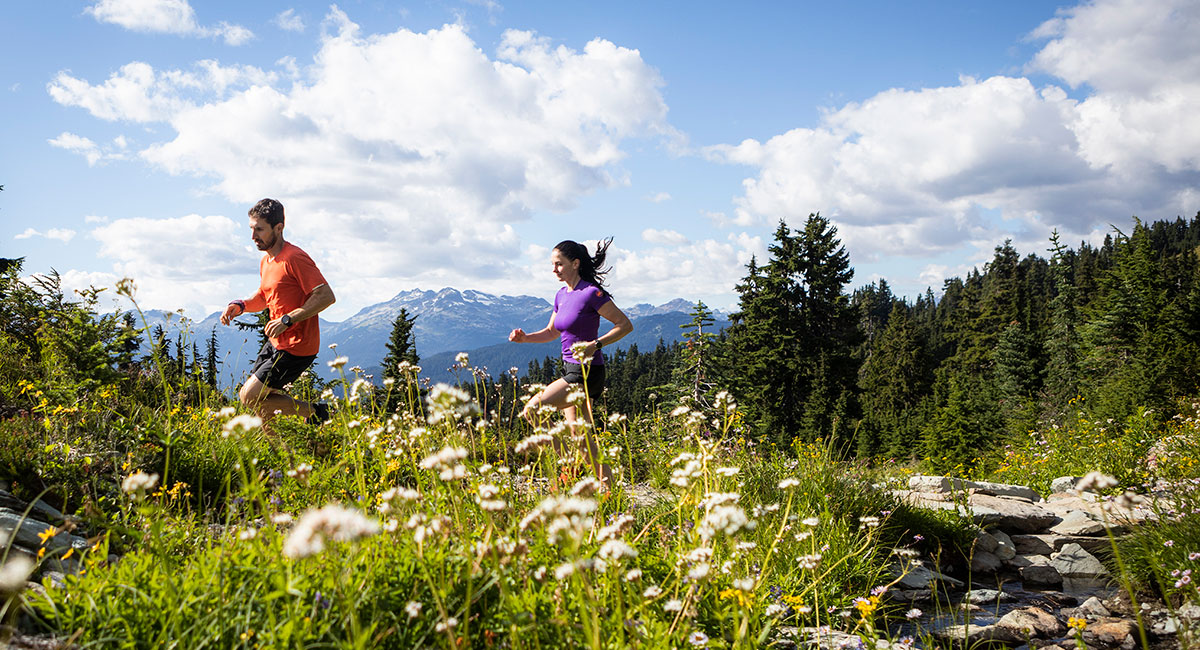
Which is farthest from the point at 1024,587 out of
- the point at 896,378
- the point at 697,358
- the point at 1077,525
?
the point at 896,378

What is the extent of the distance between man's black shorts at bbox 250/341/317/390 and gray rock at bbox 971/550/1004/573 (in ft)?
21.3

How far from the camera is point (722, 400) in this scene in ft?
12.3

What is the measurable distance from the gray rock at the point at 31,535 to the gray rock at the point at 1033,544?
24.2 feet

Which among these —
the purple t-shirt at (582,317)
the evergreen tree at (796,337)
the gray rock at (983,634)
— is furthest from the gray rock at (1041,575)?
the evergreen tree at (796,337)

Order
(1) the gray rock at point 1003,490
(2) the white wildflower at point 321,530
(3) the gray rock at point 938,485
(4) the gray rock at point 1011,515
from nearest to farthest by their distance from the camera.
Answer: (2) the white wildflower at point 321,530 → (4) the gray rock at point 1011,515 → (3) the gray rock at point 938,485 → (1) the gray rock at point 1003,490

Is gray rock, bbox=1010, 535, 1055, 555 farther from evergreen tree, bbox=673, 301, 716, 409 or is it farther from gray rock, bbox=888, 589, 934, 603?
evergreen tree, bbox=673, 301, 716, 409

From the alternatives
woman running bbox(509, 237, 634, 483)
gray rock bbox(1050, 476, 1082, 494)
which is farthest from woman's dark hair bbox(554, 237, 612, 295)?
gray rock bbox(1050, 476, 1082, 494)

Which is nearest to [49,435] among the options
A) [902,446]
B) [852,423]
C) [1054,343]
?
[852,423]

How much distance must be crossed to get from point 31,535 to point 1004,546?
7.26 metres

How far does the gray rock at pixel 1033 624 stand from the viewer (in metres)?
3.52

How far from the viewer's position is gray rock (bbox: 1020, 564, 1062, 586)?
16.7 feet

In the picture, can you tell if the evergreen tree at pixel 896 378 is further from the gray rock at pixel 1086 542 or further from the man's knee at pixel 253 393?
the man's knee at pixel 253 393

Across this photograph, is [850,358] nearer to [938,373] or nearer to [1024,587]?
[938,373]

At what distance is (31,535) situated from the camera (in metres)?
2.97
